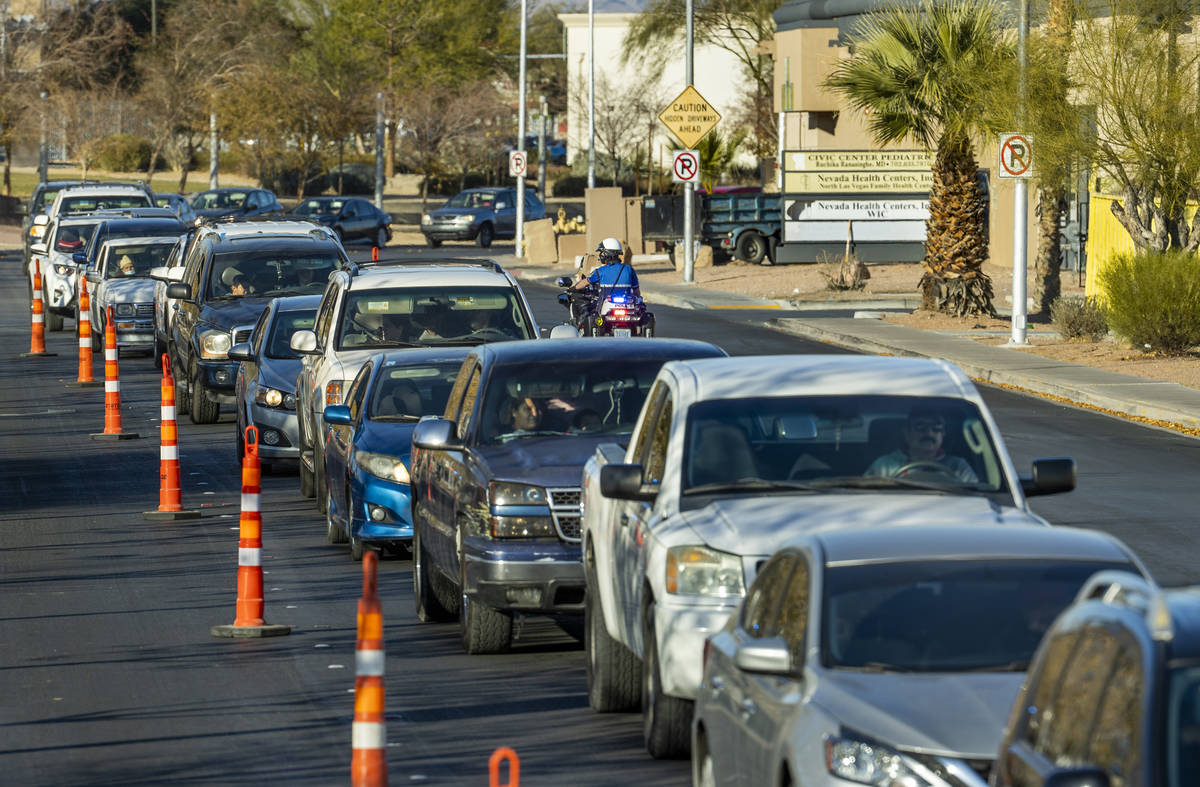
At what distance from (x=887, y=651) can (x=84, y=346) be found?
21.0m

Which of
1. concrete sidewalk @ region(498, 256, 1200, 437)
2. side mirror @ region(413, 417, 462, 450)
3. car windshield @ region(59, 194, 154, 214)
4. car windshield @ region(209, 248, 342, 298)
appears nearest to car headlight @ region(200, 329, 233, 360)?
car windshield @ region(209, 248, 342, 298)

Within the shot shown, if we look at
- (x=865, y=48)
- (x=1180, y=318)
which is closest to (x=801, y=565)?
(x=1180, y=318)

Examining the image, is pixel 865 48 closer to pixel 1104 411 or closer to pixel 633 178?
pixel 1104 411

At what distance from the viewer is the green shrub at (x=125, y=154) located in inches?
3401

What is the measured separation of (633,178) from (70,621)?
77176 mm

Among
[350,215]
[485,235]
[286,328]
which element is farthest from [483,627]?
[485,235]

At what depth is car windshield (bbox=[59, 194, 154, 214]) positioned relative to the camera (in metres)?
42.4

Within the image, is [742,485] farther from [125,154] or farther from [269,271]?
[125,154]

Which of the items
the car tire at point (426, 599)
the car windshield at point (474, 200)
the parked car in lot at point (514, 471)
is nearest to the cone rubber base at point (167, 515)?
the parked car in lot at point (514, 471)

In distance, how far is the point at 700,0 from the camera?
260ft

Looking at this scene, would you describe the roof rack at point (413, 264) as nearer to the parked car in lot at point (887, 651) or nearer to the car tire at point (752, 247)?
the parked car in lot at point (887, 651)

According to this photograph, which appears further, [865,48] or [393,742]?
A: [865,48]

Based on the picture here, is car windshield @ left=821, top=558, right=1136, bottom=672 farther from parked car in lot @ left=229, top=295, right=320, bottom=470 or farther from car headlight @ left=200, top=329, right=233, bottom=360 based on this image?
car headlight @ left=200, top=329, right=233, bottom=360

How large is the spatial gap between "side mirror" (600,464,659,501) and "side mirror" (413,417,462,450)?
2483mm
